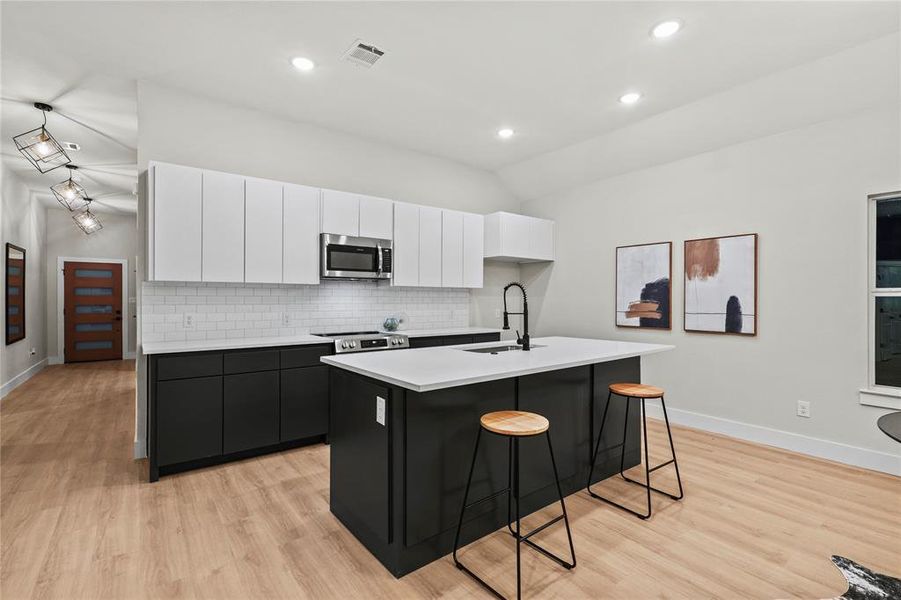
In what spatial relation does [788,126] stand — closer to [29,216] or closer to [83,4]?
[83,4]

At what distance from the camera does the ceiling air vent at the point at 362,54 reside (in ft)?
9.76

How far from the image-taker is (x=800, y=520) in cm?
258

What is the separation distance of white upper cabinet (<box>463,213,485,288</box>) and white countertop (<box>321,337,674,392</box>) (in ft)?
7.29

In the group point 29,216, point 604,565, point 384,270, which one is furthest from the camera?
point 29,216

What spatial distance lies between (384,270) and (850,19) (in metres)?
3.90

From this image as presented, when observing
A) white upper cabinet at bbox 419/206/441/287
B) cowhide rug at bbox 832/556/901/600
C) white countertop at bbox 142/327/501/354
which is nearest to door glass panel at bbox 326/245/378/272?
white upper cabinet at bbox 419/206/441/287

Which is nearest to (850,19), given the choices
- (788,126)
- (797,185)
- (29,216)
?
(788,126)

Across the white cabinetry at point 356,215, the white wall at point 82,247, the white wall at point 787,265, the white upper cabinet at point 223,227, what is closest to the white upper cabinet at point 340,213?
the white cabinetry at point 356,215

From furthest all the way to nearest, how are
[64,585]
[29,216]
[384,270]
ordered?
[29,216]
[384,270]
[64,585]

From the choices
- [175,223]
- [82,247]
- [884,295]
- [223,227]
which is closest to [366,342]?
[223,227]

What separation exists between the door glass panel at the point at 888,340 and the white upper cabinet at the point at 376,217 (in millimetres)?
4198

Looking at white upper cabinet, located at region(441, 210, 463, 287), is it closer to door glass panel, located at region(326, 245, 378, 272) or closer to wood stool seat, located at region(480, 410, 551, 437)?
door glass panel, located at region(326, 245, 378, 272)

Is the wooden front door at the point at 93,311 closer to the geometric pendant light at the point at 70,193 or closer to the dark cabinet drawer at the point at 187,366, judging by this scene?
the geometric pendant light at the point at 70,193

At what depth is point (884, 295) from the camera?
Result: 3324 millimetres
